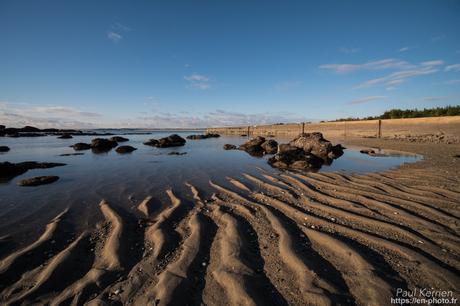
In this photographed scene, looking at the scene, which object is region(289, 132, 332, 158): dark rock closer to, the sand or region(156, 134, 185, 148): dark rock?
the sand

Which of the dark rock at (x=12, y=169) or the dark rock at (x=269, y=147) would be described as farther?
the dark rock at (x=269, y=147)

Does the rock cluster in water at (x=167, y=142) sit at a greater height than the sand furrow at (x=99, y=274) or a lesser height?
greater

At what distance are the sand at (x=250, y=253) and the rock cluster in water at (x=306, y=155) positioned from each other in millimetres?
4364

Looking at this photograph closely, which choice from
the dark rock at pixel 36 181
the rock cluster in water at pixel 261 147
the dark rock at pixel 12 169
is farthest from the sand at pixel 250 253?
the rock cluster in water at pixel 261 147

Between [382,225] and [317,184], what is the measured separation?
296cm

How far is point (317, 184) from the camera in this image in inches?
271

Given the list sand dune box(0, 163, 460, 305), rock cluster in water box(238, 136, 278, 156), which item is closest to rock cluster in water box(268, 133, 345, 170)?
rock cluster in water box(238, 136, 278, 156)

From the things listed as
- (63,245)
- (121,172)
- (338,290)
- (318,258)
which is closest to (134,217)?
(63,245)

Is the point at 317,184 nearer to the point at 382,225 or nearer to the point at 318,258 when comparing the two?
the point at 382,225

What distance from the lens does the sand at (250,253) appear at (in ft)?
8.25

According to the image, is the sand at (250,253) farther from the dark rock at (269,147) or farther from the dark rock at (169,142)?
the dark rock at (169,142)

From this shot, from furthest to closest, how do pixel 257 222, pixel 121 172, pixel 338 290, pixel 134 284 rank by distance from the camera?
1. pixel 121 172
2. pixel 257 222
3. pixel 134 284
4. pixel 338 290

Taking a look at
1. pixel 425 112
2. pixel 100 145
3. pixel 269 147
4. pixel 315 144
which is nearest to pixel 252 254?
pixel 315 144

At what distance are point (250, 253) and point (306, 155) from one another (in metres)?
8.26
